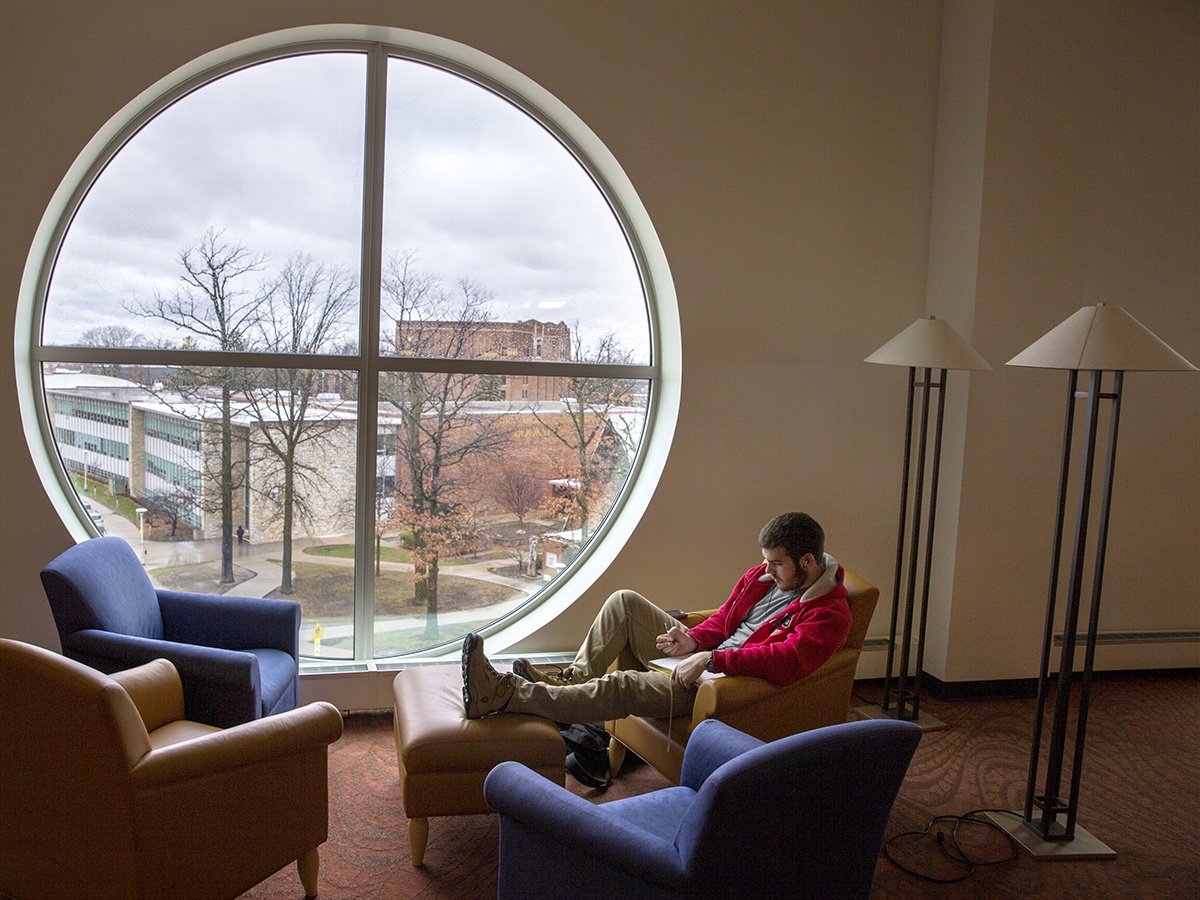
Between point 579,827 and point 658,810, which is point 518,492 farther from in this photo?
point 579,827

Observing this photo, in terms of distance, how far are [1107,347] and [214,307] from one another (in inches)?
136

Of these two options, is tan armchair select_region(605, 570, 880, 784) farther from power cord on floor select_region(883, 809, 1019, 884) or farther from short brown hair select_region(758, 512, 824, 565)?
power cord on floor select_region(883, 809, 1019, 884)

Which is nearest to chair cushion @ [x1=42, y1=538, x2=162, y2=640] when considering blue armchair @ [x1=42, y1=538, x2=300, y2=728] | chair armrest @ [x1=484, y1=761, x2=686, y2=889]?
blue armchair @ [x1=42, y1=538, x2=300, y2=728]

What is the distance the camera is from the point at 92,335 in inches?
159

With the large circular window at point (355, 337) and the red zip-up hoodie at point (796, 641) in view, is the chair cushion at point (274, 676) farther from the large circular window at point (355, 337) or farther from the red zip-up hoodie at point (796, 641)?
the red zip-up hoodie at point (796, 641)

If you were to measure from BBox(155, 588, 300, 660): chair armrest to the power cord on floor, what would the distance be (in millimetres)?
2346

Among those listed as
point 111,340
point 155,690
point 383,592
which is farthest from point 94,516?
point 155,690

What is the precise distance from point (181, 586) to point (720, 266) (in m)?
2.84

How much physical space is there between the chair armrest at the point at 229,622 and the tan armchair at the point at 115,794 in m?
1.18

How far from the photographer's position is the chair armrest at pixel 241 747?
231 cm

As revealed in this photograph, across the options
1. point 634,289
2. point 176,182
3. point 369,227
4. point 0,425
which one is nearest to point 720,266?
point 634,289

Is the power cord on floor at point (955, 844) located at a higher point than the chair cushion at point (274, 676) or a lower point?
lower

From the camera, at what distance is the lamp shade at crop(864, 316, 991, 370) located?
12.9 ft

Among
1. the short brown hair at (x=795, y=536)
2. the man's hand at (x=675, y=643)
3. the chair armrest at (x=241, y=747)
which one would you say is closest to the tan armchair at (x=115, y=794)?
the chair armrest at (x=241, y=747)
